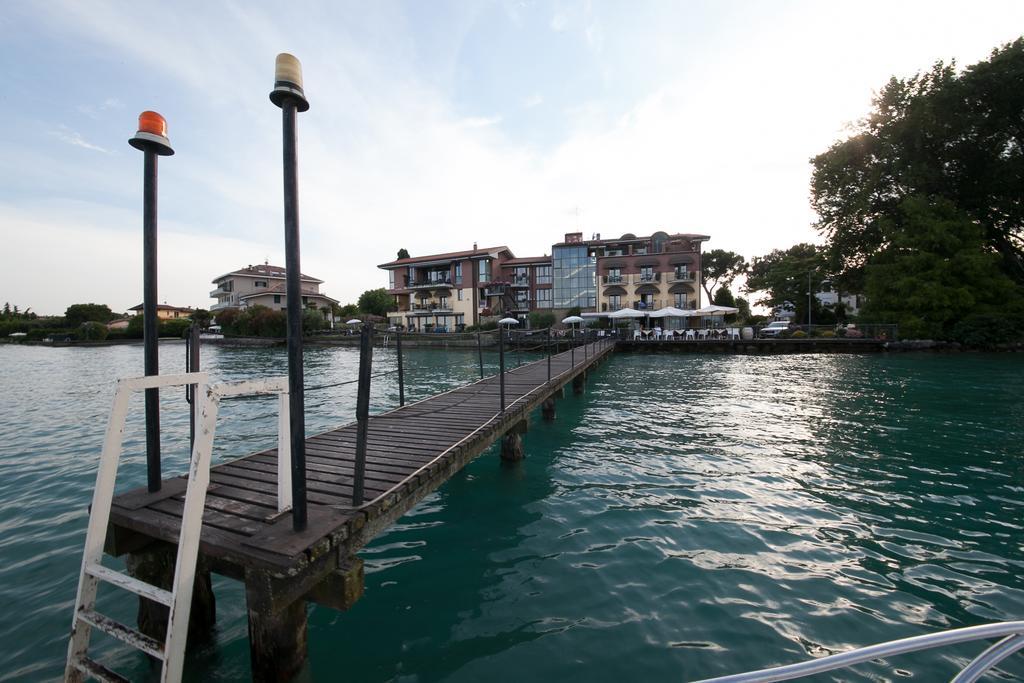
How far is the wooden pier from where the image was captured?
3.14 m

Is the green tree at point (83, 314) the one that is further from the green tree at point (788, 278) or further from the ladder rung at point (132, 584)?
the green tree at point (788, 278)

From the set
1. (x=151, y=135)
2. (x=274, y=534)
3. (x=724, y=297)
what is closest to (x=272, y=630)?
(x=274, y=534)

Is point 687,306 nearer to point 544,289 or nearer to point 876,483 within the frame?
point 544,289

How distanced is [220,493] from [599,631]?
3.60m

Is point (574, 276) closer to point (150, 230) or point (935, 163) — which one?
point (935, 163)

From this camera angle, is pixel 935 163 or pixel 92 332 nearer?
pixel 935 163

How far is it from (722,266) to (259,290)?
70.9m

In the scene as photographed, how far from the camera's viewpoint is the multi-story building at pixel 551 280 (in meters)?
49.8

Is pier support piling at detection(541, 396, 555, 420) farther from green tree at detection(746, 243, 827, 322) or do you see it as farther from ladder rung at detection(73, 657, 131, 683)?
green tree at detection(746, 243, 827, 322)

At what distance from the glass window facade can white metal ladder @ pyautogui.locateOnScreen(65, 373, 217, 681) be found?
52113 mm

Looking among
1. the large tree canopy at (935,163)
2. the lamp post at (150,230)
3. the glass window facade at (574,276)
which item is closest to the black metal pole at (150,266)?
the lamp post at (150,230)

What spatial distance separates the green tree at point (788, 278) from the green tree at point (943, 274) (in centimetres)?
1834

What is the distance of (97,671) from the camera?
9.48 feet

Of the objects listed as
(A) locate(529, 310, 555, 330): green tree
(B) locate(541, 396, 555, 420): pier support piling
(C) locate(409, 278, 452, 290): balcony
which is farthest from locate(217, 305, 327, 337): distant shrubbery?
(B) locate(541, 396, 555, 420): pier support piling
